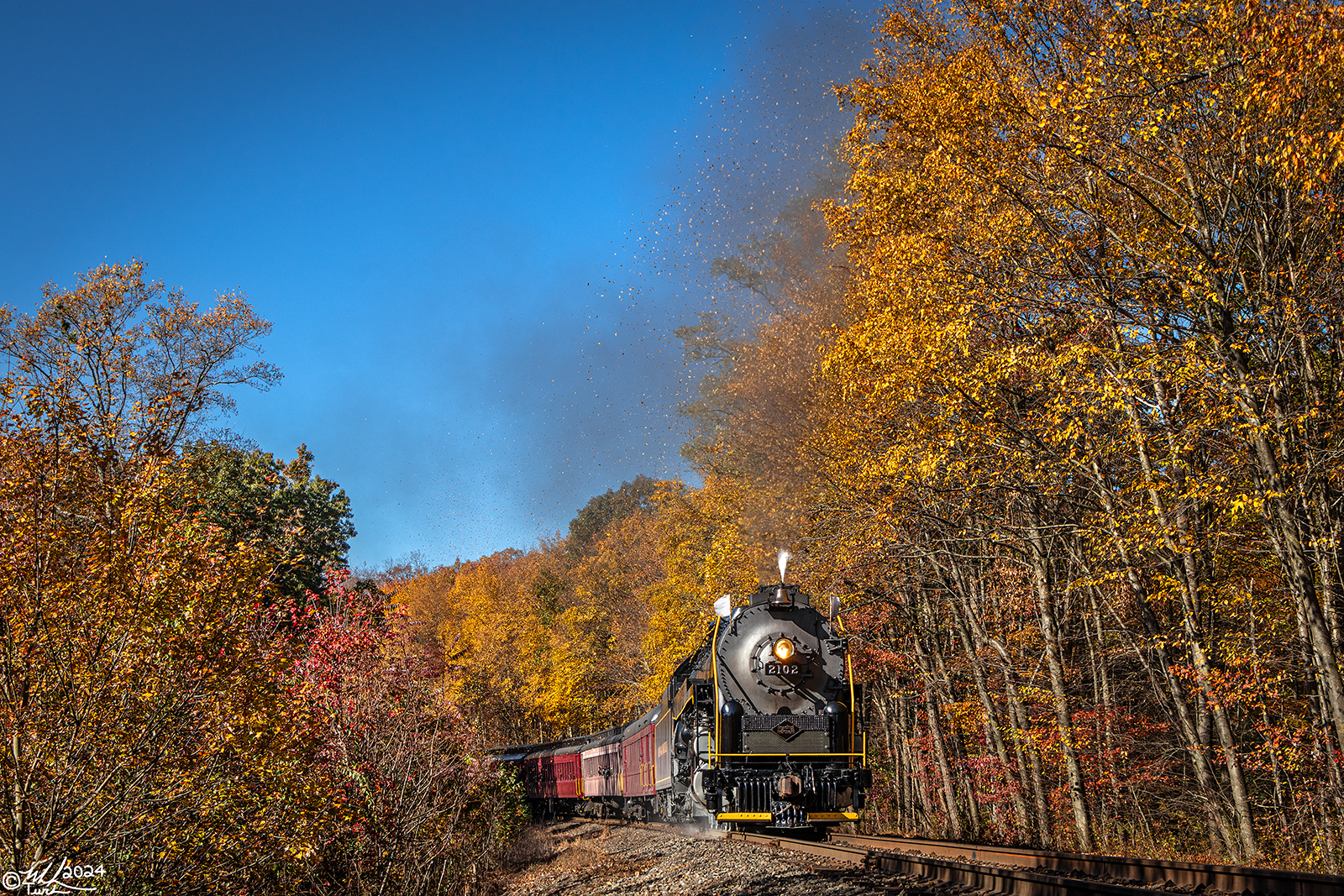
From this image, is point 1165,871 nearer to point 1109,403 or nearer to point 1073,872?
point 1073,872

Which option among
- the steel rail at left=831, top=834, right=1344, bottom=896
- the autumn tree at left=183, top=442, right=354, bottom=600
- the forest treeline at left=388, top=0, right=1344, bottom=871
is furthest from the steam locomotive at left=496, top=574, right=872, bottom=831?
the autumn tree at left=183, top=442, right=354, bottom=600

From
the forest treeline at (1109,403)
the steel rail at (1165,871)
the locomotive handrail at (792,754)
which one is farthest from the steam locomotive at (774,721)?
the forest treeline at (1109,403)

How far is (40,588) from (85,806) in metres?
1.91

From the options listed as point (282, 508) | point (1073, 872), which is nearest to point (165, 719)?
point (1073, 872)

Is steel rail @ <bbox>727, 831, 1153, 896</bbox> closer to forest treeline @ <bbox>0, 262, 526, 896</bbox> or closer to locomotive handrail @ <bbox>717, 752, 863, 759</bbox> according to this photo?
locomotive handrail @ <bbox>717, 752, 863, 759</bbox>

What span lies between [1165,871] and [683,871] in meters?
6.16

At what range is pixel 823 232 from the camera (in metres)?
33.9

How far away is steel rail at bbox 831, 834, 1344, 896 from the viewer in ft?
22.1

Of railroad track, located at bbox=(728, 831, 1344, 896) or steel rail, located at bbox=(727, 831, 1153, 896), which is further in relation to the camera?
steel rail, located at bbox=(727, 831, 1153, 896)

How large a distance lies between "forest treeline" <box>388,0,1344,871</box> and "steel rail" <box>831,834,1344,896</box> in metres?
2.50

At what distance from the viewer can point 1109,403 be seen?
10.8 metres

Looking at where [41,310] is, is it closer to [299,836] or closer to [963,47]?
[299,836]

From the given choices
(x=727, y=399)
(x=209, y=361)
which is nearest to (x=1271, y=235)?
(x=209, y=361)

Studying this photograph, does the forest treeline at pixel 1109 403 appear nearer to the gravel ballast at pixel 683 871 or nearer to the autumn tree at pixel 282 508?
the gravel ballast at pixel 683 871
